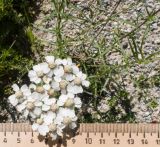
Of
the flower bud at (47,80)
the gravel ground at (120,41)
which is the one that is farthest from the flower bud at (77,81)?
the gravel ground at (120,41)

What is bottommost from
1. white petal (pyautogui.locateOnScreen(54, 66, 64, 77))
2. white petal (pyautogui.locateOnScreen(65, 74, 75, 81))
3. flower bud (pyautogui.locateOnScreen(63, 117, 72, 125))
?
flower bud (pyautogui.locateOnScreen(63, 117, 72, 125))

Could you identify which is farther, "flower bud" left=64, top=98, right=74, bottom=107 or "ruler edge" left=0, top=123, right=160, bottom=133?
"ruler edge" left=0, top=123, right=160, bottom=133

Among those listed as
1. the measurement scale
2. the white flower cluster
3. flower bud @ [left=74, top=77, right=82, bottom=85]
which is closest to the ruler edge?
the measurement scale

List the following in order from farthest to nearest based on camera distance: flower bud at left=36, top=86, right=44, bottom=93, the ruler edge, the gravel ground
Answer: the gravel ground < the ruler edge < flower bud at left=36, top=86, right=44, bottom=93

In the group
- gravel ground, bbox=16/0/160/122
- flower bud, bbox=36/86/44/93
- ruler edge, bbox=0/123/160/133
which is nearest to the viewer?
flower bud, bbox=36/86/44/93

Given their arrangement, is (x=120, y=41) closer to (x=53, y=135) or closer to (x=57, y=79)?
(x=57, y=79)

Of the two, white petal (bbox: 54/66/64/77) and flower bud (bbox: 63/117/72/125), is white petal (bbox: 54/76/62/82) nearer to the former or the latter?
white petal (bbox: 54/66/64/77)
